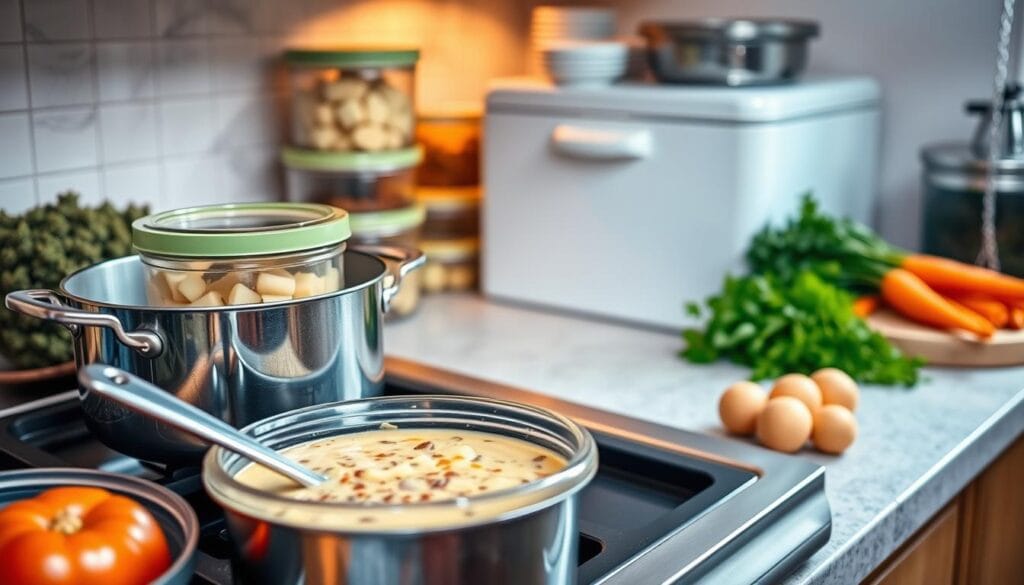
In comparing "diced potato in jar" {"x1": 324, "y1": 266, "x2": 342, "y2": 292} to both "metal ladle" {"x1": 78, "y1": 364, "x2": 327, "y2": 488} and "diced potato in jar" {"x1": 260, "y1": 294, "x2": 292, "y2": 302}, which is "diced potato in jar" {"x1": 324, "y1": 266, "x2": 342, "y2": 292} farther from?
"metal ladle" {"x1": 78, "y1": 364, "x2": 327, "y2": 488}

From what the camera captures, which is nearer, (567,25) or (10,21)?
(10,21)

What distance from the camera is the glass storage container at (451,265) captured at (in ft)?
5.60

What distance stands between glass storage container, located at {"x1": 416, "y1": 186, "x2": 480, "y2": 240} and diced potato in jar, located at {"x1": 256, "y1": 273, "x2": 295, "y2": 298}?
855 millimetres

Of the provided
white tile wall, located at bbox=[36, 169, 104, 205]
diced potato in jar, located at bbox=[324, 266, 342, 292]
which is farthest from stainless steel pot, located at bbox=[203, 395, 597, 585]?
white tile wall, located at bbox=[36, 169, 104, 205]

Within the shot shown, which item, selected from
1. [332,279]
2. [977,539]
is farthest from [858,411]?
[332,279]

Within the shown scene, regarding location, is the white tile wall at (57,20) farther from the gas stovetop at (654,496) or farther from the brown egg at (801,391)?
the brown egg at (801,391)

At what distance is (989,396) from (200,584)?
89cm

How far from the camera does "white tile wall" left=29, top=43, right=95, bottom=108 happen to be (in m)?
1.29

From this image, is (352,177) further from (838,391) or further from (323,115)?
(838,391)

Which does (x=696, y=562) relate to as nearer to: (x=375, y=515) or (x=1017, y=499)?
(x=375, y=515)

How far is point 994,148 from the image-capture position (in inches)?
57.5


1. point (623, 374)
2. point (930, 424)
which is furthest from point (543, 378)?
point (930, 424)

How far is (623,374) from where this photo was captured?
1328mm

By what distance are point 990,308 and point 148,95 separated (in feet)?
3.52
